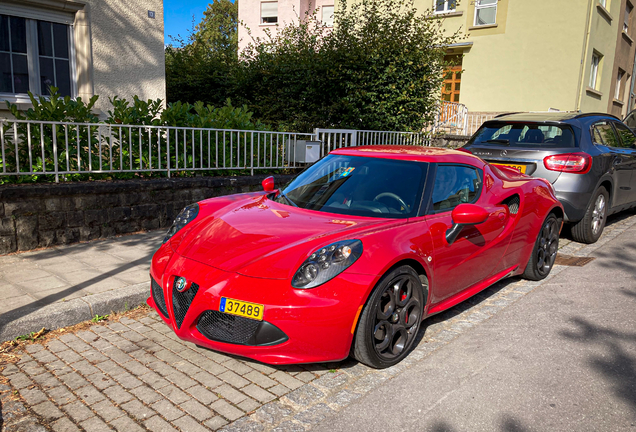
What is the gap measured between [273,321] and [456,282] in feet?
5.62

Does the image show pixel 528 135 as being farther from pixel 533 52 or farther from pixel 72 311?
pixel 533 52

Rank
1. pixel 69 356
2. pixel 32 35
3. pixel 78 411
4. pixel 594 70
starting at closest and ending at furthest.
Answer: pixel 78 411, pixel 69 356, pixel 32 35, pixel 594 70

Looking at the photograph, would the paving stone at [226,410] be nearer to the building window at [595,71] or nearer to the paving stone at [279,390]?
the paving stone at [279,390]

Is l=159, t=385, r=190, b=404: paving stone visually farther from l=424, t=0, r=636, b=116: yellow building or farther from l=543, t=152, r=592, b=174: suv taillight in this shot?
l=424, t=0, r=636, b=116: yellow building

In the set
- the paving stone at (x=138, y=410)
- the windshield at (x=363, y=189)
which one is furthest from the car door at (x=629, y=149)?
the paving stone at (x=138, y=410)

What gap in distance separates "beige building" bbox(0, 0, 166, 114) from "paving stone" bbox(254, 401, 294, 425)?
8066mm

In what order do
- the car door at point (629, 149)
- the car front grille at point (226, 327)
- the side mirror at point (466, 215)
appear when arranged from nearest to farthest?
the car front grille at point (226, 327) → the side mirror at point (466, 215) → the car door at point (629, 149)

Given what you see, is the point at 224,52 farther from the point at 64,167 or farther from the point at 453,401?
the point at 453,401

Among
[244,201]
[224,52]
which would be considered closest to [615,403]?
[244,201]

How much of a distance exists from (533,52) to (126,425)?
66.7 ft

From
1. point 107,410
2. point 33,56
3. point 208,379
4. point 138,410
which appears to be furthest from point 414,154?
point 33,56

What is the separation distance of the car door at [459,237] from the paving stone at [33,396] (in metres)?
2.65

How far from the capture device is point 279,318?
2.82 metres

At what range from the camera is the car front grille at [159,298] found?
334 cm
